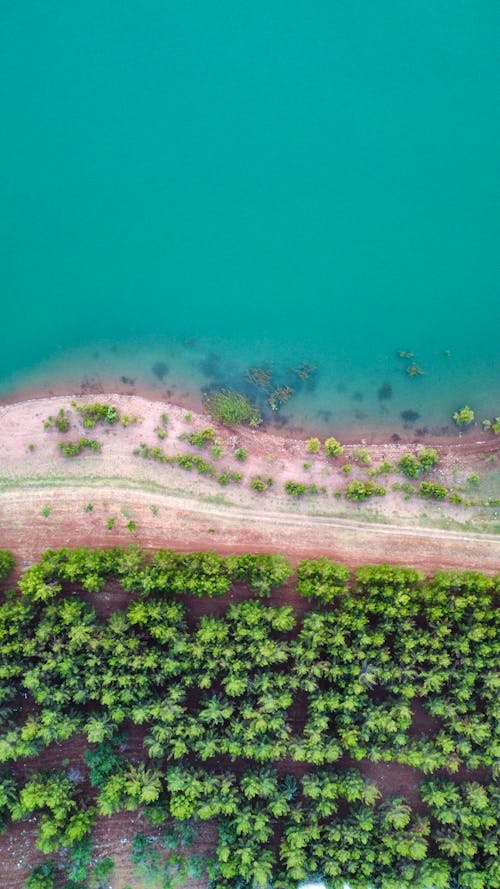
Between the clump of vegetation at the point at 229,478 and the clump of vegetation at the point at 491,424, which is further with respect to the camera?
the clump of vegetation at the point at 491,424

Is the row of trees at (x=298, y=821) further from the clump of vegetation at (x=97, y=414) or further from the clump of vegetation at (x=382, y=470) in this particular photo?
the clump of vegetation at (x=97, y=414)

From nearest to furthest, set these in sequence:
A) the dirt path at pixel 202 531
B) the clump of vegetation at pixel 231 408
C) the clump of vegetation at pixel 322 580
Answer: the clump of vegetation at pixel 322 580
the dirt path at pixel 202 531
the clump of vegetation at pixel 231 408

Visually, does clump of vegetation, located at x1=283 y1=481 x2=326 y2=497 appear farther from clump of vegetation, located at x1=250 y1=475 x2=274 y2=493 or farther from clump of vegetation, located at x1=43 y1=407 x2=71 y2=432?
clump of vegetation, located at x1=43 y1=407 x2=71 y2=432

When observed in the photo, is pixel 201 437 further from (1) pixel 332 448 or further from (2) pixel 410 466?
(2) pixel 410 466

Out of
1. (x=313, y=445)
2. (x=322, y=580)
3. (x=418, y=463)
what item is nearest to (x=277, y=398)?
(x=313, y=445)

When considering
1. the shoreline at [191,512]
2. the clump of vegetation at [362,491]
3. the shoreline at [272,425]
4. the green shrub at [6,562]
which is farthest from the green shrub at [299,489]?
the green shrub at [6,562]

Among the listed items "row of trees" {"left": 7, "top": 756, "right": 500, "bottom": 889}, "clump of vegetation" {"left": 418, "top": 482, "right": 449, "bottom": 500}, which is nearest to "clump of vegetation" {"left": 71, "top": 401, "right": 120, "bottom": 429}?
"row of trees" {"left": 7, "top": 756, "right": 500, "bottom": 889}
